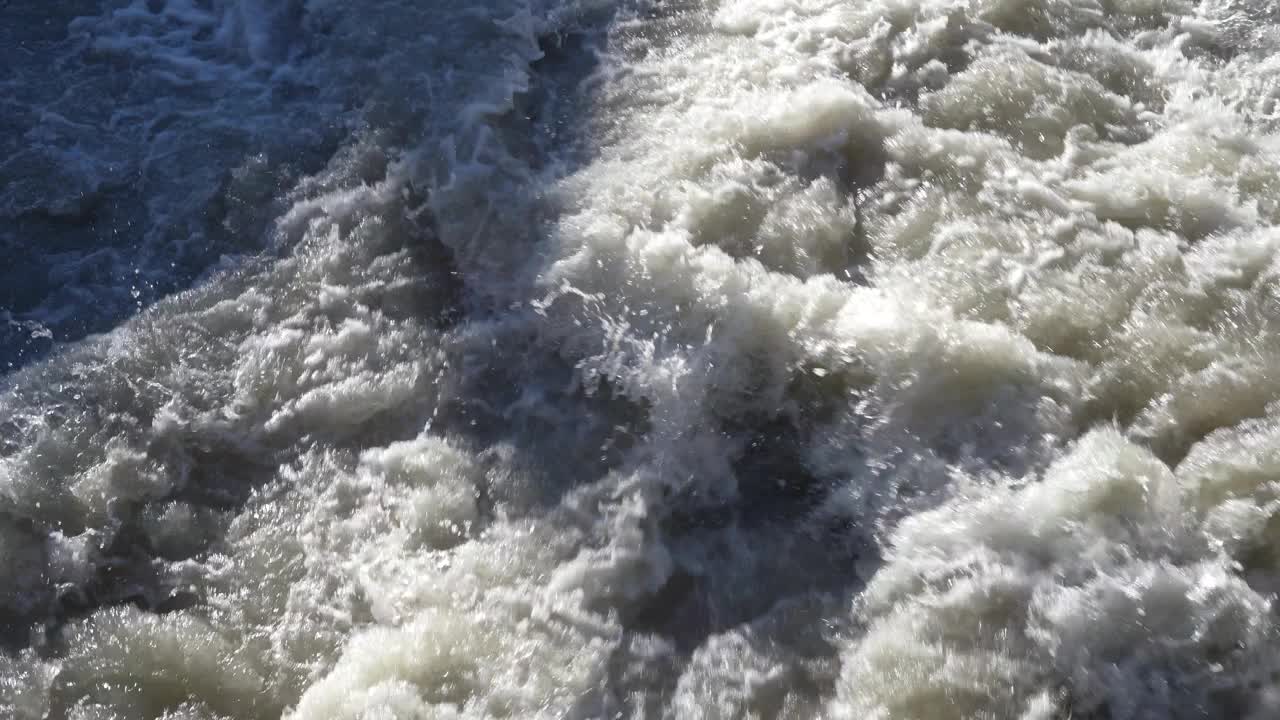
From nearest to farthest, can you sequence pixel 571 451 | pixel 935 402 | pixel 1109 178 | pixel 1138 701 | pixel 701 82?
pixel 1138 701, pixel 935 402, pixel 571 451, pixel 1109 178, pixel 701 82

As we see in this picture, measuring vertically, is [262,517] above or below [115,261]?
below

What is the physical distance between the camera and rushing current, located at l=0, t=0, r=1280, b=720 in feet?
8.39

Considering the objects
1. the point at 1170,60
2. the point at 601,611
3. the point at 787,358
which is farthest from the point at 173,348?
the point at 1170,60

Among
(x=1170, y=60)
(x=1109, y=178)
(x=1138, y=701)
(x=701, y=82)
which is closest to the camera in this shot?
(x=1138, y=701)

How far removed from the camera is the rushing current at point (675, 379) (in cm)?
256

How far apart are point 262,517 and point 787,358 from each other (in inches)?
64.4

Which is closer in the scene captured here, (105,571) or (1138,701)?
(1138,701)

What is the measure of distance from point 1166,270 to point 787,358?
3.77 ft

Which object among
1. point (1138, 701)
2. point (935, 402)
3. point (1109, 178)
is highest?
point (1109, 178)

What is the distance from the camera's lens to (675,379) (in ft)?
10.4

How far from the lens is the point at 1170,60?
3.71 meters

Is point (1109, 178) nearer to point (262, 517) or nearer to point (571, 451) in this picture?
point (571, 451)

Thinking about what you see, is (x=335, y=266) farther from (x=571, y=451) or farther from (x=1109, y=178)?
(x=1109, y=178)

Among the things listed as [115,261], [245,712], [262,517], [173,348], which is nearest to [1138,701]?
[245,712]
